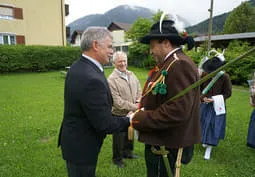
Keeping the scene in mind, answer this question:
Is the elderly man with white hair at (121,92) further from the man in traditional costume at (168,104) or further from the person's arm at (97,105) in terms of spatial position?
the person's arm at (97,105)

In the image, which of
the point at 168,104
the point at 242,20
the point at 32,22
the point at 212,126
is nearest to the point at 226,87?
the point at 212,126

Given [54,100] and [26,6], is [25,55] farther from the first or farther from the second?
[54,100]

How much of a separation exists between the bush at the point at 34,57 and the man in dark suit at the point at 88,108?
1688 centimetres

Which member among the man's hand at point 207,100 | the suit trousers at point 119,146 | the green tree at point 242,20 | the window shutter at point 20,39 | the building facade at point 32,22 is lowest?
the suit trousers at point 119,146

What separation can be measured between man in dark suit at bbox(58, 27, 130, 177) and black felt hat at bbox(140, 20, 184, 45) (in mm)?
410

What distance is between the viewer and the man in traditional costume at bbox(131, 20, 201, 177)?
1562 millimetres

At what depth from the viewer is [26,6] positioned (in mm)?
19891

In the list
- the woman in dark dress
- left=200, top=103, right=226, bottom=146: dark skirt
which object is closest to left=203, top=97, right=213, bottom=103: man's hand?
the woman in dark dress

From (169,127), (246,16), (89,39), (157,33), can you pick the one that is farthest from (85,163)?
(246,16)

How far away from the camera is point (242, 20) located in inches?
1524

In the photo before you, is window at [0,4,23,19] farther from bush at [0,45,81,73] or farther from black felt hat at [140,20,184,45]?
black felt hat at [140,20,184,45]

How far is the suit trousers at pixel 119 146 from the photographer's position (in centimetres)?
345

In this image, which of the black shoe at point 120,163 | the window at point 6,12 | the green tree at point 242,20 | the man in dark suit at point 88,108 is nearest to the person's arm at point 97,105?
the man in dark suit at point 88,108

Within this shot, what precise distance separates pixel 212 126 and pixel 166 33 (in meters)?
2.72
